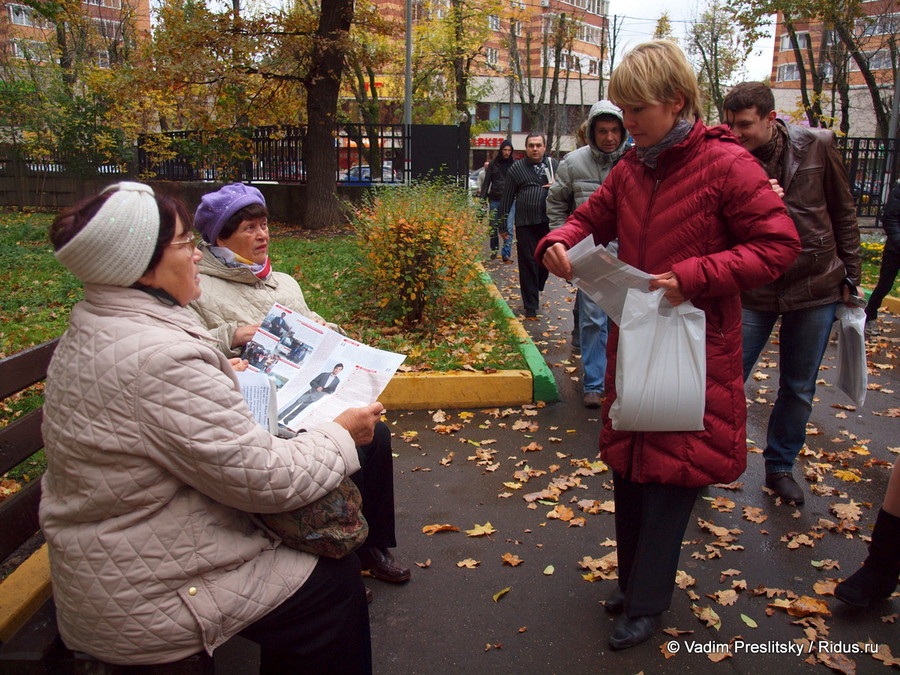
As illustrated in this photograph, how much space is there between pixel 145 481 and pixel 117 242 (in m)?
0.58

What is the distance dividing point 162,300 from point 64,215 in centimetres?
31

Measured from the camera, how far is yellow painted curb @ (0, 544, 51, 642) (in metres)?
2.62

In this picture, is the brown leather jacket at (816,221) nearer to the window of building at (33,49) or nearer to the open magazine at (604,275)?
the open magazine at (604,275)

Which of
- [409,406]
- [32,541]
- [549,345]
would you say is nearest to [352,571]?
[32,541]

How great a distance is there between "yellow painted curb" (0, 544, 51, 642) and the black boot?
3.14 m

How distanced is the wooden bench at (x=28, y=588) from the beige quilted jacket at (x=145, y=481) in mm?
→ 83

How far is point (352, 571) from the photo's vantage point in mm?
2156

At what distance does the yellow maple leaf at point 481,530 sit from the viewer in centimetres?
369

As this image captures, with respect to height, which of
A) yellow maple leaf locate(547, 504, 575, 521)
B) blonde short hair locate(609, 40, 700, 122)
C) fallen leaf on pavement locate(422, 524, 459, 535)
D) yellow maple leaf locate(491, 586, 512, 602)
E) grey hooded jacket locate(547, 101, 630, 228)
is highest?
blonde short hair locate(609, 40, 700, 122)

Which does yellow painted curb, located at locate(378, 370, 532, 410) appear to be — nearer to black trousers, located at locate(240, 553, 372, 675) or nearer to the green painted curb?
the green painted curb

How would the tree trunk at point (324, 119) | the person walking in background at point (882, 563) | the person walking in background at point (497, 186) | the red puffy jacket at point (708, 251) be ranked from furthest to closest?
the tree trunk at point (324, 119) < the person walking in background at point (497, 186) < the person walking in background at point (882, 563) < the red puffy jacket at point (708, 251)

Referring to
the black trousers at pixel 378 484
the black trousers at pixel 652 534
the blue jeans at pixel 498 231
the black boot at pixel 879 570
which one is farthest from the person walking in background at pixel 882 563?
the blue jeans at pixel 498 231

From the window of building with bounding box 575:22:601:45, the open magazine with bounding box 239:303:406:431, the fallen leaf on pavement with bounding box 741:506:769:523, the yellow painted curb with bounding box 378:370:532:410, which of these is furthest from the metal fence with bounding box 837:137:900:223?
the window of building with bounding box 575:22:601:45

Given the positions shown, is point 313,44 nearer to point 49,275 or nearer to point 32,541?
point 49,275
